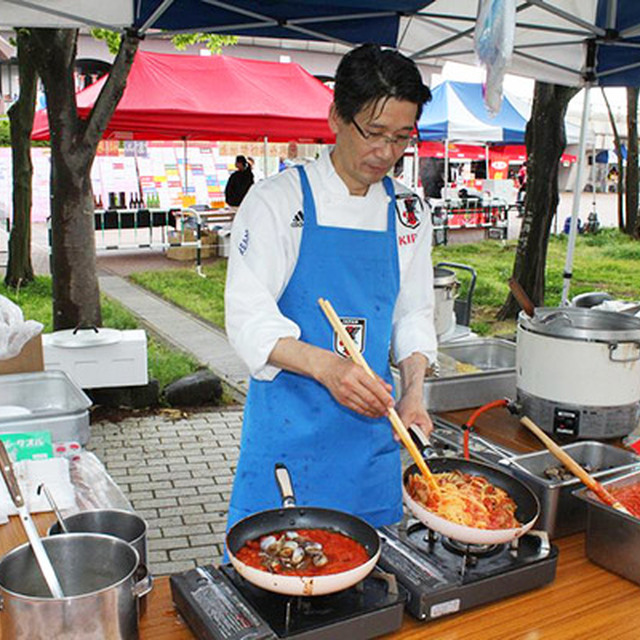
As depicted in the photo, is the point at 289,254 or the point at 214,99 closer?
the point at 289,254

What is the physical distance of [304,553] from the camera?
1.38 meters

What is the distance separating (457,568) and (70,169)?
4617mm

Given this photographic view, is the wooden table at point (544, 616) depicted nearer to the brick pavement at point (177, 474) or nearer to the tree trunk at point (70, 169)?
the brick pavement at point (177, 474)

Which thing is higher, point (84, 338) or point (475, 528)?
point (475, 528)

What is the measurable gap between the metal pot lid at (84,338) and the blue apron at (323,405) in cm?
329

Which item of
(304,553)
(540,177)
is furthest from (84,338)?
(540,177)

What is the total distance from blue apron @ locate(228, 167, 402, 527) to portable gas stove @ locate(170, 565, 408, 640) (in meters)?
0.55

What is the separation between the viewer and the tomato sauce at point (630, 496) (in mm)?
1751

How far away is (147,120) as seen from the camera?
801cm

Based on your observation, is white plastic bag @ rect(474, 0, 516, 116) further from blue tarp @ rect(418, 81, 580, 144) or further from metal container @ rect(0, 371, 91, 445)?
blue tarp @ rect(418, 81, 580, 144)

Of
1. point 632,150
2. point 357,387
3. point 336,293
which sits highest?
point 632,150

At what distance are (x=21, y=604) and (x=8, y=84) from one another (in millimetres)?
26148

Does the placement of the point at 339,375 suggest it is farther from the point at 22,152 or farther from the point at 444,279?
the point at 22,152

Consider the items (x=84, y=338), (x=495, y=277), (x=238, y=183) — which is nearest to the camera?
(x=84, y=338)
